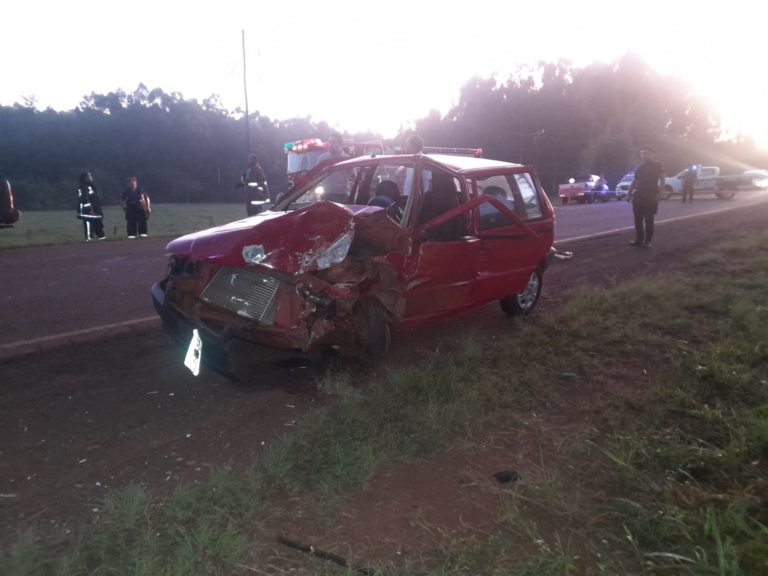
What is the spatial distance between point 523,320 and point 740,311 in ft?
6.78

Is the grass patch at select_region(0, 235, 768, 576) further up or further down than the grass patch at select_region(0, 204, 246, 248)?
further down

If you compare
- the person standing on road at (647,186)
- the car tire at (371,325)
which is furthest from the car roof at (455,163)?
the person standing on road at (647,186)

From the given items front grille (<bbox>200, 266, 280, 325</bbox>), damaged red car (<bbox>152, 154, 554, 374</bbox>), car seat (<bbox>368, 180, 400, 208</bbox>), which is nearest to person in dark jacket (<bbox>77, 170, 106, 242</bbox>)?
damaged red car (<bbox>152, 154, 554, 374</bbox>)

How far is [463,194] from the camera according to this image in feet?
19.0

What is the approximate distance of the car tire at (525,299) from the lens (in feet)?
22.5

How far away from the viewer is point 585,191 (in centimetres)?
3444

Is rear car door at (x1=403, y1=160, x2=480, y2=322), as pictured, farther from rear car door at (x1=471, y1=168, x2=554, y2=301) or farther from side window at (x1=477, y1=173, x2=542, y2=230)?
side window at (x1=477, y1=173, x2=542, y2=230)

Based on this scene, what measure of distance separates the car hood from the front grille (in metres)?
0.15

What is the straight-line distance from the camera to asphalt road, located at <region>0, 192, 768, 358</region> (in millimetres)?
6090

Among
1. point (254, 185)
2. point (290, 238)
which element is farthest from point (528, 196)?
point (254, 185)

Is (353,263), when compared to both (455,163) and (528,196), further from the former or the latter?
(528,196)

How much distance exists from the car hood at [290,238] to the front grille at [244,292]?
0.15 m

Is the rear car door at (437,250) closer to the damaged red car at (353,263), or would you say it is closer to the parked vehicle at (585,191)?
the damaged red car at (353,263)

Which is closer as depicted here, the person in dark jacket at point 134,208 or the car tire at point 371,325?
the car tire at point 371,325
